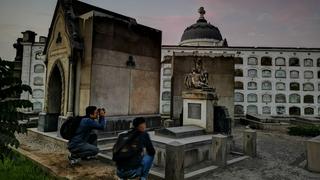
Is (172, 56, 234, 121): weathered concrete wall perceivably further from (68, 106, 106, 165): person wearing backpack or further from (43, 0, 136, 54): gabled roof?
(68, 106, 106, 165): person wearing backpack

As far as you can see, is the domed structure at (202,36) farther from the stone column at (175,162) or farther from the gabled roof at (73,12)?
the stone column at (175,162)

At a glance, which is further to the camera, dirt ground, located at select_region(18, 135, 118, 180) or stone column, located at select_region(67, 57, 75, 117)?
stone column, located at select_region(67, 57, 75, 117)

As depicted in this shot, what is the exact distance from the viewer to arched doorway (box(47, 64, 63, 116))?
40.0ft

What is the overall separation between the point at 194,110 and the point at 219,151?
333cm

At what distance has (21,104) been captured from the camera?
5430 millimetres

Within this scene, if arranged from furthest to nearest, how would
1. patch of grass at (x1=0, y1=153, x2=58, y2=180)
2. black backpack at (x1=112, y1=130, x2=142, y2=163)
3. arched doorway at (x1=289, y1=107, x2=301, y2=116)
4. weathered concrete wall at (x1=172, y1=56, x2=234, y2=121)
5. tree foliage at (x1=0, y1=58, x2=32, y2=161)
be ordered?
arched doorway at (x1=289, y1=107, x2=301, y2=116)
weathered concrete wall at (x1=172, y1=56, x2=234, y2=121)
patch of grass at (x1=0, y1=153, x2=58, y2=180)
tree foliage at (x1=0, y1=58, x2=32, y2=161)
black backpack at (x1=112, y1=130, x2=142, y2=163)

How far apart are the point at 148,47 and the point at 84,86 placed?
4206 mm

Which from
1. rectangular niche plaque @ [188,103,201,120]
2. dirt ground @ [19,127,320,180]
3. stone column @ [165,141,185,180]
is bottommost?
dirt ground @ [19,127,320,180]

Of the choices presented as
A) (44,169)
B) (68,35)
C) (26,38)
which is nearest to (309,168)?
(44,169)

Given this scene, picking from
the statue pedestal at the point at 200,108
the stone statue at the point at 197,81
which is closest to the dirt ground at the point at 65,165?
the statue pedestal at the point at 200,108

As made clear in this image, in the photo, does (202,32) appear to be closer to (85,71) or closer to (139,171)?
(85,71)

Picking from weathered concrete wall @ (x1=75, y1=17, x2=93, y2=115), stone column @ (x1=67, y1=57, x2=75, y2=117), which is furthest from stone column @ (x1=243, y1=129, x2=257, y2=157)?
stone column @ (x1=67, y1=57, x2=75, y2=117)

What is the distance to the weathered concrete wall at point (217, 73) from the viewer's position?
18.5 metres

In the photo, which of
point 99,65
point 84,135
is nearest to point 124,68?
point 99,65
